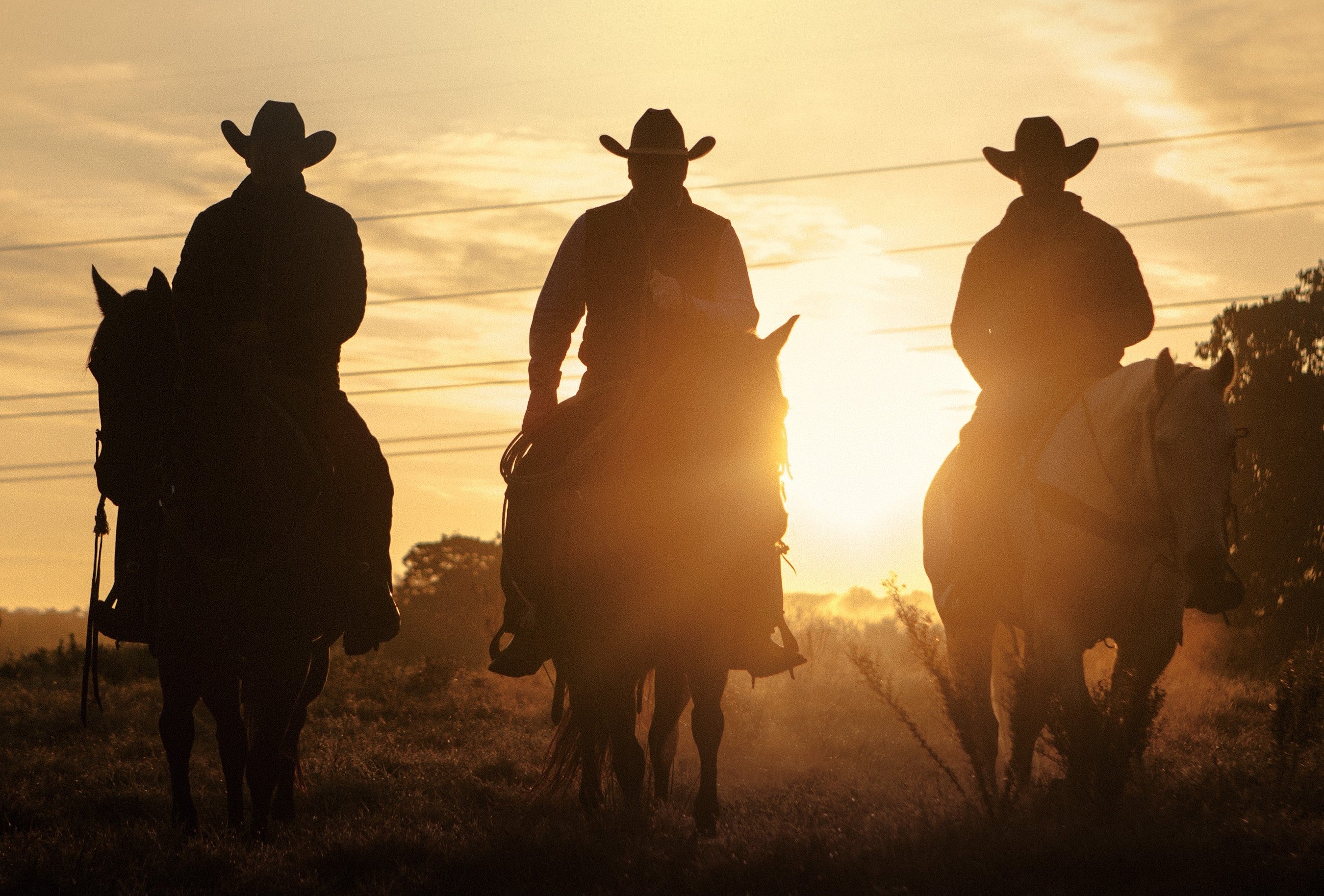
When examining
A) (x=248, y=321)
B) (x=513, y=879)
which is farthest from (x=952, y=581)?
(x=248, y=321)

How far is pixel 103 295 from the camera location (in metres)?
6.69

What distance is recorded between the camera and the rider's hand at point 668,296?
6.82 meters

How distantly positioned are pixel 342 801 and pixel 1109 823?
16.0 ft

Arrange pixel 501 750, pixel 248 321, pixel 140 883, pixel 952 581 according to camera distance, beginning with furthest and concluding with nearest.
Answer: pixel 501 750
pixel 952 581
pixel 248 321
pixel 140 883

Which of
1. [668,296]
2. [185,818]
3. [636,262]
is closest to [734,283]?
[636,262]

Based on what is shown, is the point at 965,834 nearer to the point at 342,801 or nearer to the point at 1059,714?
the point at 1059,714

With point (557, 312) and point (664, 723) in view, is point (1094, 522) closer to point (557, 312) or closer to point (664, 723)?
point (664, 723)

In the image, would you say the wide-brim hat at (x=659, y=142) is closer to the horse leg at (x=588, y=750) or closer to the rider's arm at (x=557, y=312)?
the rider's arm at (x=557, y=312)

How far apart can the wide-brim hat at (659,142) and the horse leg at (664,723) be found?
2.93 m

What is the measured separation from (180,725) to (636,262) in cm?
349

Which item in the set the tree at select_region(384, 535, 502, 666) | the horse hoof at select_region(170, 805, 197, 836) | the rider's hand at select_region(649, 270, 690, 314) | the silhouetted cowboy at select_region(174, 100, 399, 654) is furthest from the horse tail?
the tree at select_region(384, 535, 502, 666)

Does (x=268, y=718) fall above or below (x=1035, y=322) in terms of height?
below

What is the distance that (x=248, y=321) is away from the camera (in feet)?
23.1

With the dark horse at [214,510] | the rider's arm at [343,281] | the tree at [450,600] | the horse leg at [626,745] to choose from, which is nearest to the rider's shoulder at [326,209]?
the rider's arm at [343,281]
